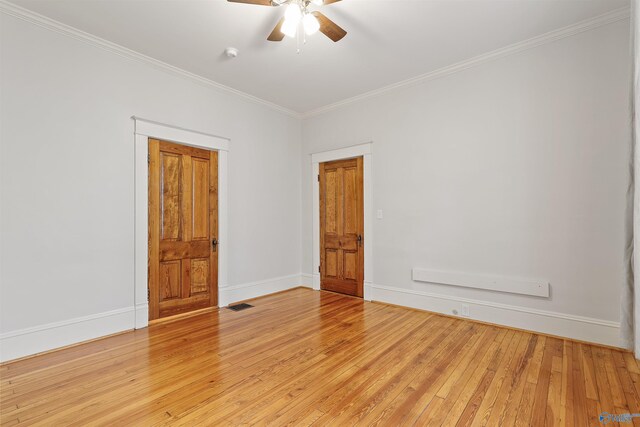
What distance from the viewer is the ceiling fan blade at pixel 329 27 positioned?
2471mm

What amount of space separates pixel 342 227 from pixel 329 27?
3007mm

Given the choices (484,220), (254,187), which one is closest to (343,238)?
(254,187)

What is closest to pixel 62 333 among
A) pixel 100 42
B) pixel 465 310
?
pixel 100 42

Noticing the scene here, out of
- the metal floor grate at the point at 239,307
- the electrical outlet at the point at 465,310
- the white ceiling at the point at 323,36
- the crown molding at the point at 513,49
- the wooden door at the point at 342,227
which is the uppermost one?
Answer: the white ceiling at the point at 323,36

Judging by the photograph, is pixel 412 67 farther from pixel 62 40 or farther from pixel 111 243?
pixel 111 243

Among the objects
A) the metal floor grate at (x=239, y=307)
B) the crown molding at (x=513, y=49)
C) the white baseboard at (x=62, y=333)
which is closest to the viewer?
the white baseboard at (x=62, y=333)

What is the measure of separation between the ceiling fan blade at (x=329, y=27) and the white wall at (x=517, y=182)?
6.14 ft

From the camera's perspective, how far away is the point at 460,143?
377 cm

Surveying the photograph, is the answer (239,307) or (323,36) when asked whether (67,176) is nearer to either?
(239,307)

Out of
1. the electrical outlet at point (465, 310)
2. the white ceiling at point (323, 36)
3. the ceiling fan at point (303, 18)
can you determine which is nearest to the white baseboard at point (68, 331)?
the white ceiling at point (323, 36)

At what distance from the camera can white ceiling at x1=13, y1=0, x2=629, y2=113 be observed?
272 centimetres

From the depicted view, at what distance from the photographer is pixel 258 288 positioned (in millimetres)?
4770

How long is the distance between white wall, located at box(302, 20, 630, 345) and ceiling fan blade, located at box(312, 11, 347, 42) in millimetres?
1871

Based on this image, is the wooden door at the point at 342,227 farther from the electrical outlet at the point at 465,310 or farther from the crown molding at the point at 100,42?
the crown molding at the point at 100,42
